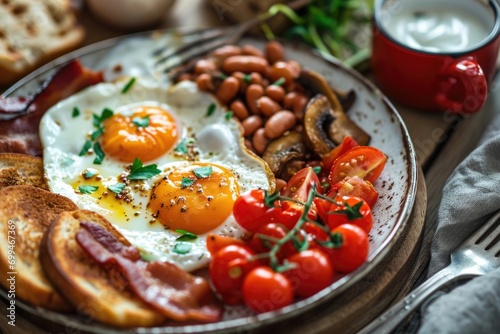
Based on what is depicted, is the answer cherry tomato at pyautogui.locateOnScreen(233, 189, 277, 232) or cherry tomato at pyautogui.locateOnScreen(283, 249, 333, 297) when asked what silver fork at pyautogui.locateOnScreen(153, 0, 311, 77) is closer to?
cherry tomato at pyautogui.locateOnScreen(233, 189, 277, 232)

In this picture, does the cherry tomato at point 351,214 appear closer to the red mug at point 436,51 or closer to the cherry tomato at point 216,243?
the cherry tomato at point 216,243

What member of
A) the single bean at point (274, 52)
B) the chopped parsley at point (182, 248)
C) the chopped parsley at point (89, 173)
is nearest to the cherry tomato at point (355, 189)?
the chopped parsley at point (182, 248)

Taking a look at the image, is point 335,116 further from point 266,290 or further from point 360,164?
point 266,290

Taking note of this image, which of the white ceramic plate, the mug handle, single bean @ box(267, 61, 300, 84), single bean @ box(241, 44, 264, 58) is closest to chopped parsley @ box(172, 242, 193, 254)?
the white ceramic plate

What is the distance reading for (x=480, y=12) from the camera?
12.2ft

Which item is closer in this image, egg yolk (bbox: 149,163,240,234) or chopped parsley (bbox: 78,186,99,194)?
egg yolk (bbox: 149,163,240,234)

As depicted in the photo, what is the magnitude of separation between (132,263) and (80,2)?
2.47 meters

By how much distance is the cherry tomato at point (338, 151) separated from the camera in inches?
124

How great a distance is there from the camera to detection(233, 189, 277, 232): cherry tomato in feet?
8.83

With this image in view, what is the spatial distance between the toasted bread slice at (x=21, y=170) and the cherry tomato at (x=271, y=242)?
3.69 feet

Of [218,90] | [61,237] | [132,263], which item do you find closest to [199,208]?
[132,263]

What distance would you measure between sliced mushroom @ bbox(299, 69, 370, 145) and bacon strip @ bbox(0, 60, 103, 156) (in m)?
1.24

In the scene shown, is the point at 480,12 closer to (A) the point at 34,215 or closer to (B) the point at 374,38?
(B) the point at 374,38

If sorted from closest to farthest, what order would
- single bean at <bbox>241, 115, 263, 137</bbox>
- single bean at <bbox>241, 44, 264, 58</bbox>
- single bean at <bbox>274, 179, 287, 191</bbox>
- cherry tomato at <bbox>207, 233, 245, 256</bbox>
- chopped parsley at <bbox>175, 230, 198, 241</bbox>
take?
cherry tomato at <bbox>207, 233, 245, 256</bbox>, chopped parsley at <bbox>175, 230, 198, 241</bbox>, single bean at <bbox>274, 179, 287, 191</bbox>, single bean at <bbox>241, 115, 263, 137</bbox>, single bean at <bbox>241, 44, 264, 58</bbox>
